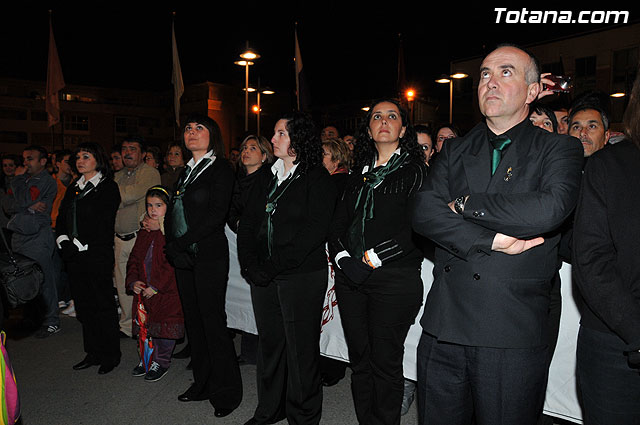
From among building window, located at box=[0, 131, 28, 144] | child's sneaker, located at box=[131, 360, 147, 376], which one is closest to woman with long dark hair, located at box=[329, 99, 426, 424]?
child's sneaker, located at box=[131, 360, 147, 376]

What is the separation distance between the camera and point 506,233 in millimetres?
2244

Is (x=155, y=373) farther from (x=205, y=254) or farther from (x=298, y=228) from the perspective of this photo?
(x=298, y=228)

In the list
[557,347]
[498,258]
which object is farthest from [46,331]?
[498,258]

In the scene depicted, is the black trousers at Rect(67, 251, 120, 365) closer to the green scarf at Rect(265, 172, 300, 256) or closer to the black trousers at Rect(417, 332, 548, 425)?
the green scarf at Rect(265, 172, 300, 256)

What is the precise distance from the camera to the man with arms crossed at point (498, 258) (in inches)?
89.8

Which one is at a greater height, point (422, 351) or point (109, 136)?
point (109, 136)

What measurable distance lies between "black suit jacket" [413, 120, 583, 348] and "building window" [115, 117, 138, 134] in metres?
60.7

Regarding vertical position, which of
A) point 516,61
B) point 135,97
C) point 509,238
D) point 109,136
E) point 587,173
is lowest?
point 509,238

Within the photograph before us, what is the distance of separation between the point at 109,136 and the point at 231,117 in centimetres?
1663

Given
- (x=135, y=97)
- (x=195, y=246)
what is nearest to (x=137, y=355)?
(x=195, y=246)

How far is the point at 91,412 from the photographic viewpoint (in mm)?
4199

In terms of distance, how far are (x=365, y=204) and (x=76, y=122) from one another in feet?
195

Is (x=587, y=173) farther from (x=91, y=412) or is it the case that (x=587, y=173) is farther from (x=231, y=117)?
(x=231, y=117)

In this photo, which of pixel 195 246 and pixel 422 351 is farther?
pixel 195 246
